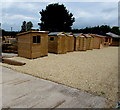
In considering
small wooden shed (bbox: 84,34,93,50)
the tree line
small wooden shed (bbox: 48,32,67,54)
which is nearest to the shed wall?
small wooden shed (bbox: 48,32,67,54)

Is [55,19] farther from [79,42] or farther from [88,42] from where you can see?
[79,42]

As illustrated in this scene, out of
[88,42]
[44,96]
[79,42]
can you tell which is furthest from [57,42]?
[44,96]

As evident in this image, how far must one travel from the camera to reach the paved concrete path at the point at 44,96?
273cm

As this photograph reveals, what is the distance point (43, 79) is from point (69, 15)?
1043 inches

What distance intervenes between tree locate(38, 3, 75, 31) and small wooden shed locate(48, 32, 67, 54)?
15.5 metres

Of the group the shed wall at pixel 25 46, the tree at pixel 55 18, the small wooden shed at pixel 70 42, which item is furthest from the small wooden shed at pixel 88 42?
the tree at pixel 55 18

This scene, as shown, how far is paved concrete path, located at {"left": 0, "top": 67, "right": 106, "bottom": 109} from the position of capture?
273 cm

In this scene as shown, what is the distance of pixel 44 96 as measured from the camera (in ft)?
10.2

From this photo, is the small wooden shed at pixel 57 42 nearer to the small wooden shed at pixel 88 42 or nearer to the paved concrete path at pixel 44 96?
the small wooden shed at pixel 88 42

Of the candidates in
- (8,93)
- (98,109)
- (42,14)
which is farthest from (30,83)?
(42,14)

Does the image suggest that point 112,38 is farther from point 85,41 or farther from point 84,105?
point 84,105

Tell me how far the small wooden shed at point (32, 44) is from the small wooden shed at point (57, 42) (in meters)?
2.06

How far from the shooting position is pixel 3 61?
7.17 m

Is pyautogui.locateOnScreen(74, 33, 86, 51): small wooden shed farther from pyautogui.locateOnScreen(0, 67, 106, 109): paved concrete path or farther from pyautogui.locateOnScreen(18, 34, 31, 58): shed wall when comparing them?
pyautogui.locateOnScreen(0, 67, 106, 109): paved concrete path
